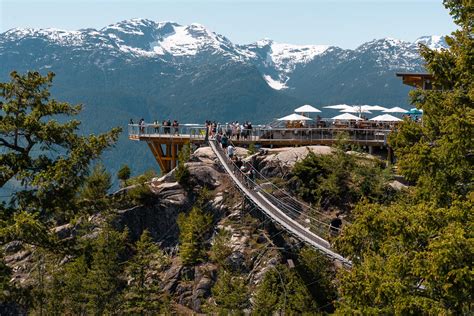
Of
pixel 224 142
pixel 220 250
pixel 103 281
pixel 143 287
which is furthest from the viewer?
pixel 224 142

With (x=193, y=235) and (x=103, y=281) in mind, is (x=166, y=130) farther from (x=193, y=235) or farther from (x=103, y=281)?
(x=103, y=281)

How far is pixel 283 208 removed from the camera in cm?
2833

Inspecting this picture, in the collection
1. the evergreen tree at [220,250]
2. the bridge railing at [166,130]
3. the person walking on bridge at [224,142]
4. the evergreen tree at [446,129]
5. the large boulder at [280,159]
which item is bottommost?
the evergreen tree at [220,250]

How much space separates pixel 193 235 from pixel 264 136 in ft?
38.6

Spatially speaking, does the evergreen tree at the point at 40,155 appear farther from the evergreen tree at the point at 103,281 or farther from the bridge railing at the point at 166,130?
the bridge railing at the point at 166,130

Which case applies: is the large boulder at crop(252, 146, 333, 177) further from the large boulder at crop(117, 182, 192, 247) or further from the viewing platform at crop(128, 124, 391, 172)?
the large boulder at crop(117, 182, 192, 247)

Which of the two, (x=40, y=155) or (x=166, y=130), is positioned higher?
(x=40, y=155)

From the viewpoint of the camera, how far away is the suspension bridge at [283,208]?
79.3 feet

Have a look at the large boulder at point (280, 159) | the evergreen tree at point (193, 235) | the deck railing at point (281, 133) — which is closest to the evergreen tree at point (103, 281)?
the evergreen tree at point (193, 235)

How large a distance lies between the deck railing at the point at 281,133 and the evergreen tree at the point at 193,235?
952cm

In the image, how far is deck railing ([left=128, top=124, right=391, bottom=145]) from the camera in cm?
3706

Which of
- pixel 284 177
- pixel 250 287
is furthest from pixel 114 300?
pixel 284 177

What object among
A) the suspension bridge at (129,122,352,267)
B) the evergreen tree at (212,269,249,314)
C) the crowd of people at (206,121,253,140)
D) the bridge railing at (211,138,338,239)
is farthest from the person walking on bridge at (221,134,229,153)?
the evergreen tree at (212,269,249,314)

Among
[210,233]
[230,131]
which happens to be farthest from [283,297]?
[230,131]
